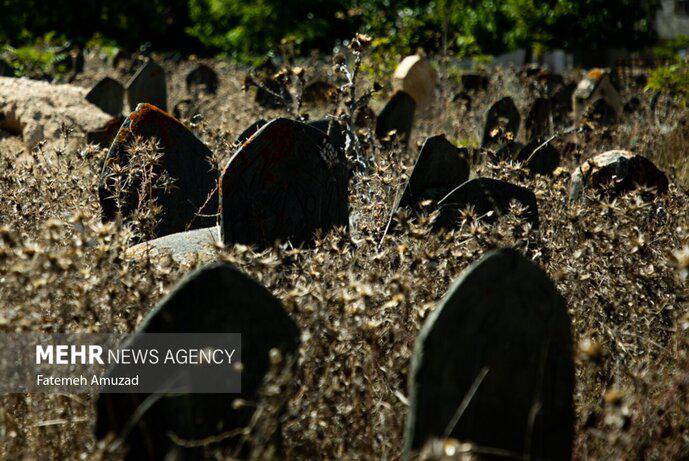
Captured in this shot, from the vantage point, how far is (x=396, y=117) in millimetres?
7191

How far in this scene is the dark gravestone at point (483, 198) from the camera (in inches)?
156

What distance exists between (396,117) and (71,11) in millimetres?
17163

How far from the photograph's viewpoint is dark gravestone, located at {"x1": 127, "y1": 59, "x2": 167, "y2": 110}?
325 inches

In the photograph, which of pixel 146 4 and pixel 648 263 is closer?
pixel 648 263

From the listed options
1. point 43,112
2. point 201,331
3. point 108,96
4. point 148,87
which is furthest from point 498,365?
point 148,87

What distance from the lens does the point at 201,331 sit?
2.20 metres

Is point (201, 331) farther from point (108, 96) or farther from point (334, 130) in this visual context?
point (108, 96)

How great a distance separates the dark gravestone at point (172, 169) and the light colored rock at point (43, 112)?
66.2 inches

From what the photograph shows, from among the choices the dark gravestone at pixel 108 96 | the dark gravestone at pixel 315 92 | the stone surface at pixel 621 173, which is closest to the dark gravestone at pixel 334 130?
the stone surface at pixel 621 173

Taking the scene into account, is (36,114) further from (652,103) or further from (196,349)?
(652,103)

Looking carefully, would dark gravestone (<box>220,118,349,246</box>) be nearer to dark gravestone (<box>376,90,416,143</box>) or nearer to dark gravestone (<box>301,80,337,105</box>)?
dark gravestone (<box>376,90,416,143</box>)

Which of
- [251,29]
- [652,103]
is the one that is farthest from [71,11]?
[652,103]

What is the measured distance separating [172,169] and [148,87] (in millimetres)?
4283

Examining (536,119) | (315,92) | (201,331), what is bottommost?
(201,331)
